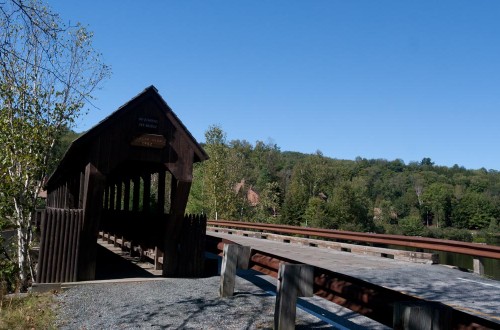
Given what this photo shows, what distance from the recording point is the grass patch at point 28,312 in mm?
5895

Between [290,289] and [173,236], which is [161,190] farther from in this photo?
[290,289]

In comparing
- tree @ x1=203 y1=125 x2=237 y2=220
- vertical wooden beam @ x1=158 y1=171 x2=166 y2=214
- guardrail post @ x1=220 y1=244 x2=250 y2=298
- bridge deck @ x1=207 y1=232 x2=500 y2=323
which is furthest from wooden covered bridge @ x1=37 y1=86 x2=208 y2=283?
tree @ x1=203 y1=125 x2=237 y2=220

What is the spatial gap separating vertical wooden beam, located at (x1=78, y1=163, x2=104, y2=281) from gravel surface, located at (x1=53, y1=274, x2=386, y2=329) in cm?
43

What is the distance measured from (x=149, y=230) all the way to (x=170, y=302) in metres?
4.09

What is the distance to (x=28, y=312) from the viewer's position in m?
6.53

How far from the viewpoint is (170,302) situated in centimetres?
690

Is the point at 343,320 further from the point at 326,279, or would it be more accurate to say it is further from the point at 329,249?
the point at 329,249

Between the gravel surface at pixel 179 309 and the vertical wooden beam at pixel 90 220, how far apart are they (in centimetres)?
43

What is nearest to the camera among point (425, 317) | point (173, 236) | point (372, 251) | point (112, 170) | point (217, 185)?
point (425, 317)

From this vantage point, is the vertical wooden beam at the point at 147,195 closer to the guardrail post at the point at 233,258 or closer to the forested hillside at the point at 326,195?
the guardrail post at the point at 233,258

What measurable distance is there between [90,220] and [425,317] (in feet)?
22.0

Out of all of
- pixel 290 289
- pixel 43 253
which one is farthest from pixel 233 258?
pixel 43 253

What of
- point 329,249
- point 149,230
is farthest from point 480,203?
point 149,230

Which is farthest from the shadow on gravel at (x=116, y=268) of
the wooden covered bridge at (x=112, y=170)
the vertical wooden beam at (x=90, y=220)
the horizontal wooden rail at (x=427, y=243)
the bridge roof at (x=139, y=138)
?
the horizontal wooden rail at (x=427, y=243)
